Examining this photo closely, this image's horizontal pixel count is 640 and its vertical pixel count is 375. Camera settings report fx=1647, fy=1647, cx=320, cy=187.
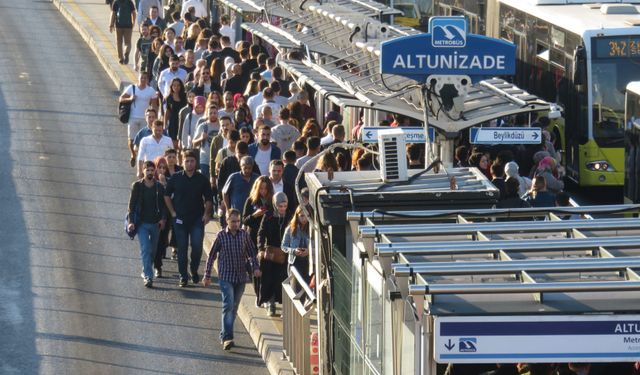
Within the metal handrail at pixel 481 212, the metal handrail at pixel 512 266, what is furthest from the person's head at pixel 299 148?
the metal handrail at pixel 512 266

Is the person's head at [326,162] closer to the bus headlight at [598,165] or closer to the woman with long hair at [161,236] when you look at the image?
the woman with long hair at [161,236]

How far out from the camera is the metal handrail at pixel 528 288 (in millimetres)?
8367

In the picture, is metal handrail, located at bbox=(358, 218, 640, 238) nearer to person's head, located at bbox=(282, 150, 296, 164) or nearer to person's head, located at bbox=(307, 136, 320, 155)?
person's head, located at bbox=(282, 150, 296, 164)

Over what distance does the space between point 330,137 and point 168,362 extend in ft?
14.2

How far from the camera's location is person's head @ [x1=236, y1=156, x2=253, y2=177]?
1869cm

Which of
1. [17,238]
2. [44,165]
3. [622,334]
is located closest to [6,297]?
[17,238]

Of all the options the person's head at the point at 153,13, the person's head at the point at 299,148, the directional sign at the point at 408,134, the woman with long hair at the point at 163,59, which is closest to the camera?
the directional sign at the point at 408,134

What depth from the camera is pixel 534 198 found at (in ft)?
55.5

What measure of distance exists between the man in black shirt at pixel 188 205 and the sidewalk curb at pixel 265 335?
0.85m

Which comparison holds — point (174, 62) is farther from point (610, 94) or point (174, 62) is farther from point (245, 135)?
point (610, 94)

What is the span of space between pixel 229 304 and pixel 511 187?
308cm

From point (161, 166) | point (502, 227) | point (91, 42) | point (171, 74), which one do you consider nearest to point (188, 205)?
point (161, 166)

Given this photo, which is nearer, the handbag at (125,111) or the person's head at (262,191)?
the person's head at (262,191)

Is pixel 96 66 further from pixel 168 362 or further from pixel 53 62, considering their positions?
pixel 168 362
